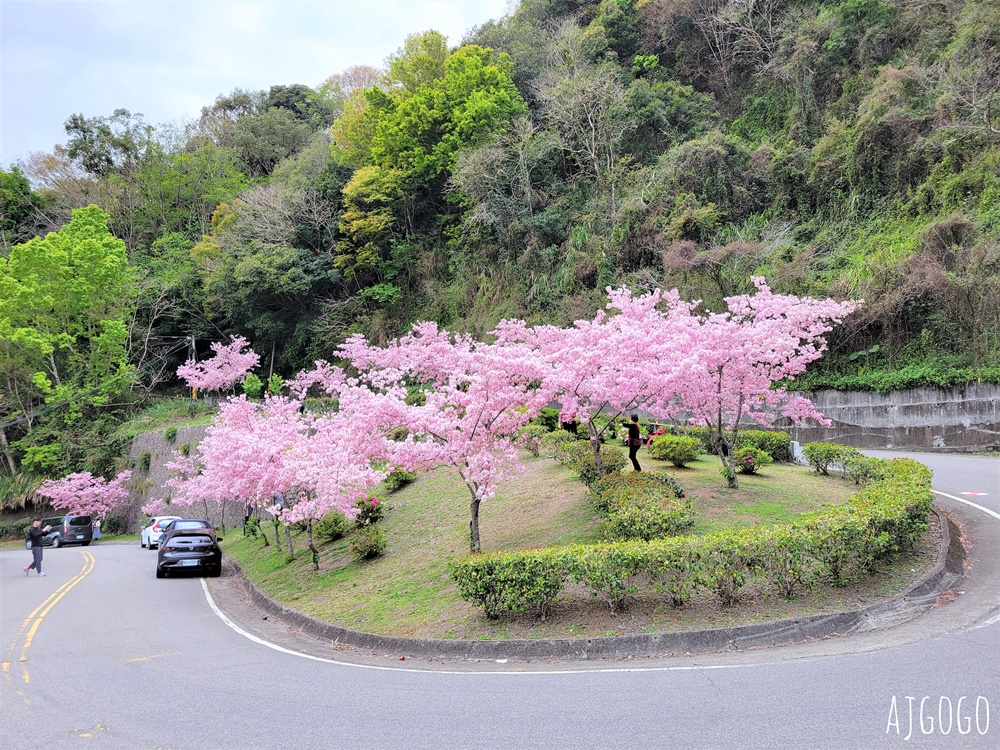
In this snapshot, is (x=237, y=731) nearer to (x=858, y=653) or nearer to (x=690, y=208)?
(x=858, y=653)

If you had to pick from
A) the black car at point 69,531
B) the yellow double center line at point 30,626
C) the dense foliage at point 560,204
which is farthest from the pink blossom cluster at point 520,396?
the black car at point 69,531

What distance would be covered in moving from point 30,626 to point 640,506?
10.2m

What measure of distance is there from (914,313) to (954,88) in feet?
26.9

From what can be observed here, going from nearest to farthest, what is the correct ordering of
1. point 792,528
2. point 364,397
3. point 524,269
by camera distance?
point 792,528
point 364,397
point 524,269

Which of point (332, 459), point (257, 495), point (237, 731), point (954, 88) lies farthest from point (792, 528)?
point (954, 88)

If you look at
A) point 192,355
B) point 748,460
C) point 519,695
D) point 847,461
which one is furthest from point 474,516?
point 192,355

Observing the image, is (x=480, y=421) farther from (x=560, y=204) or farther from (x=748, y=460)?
(x=560, y=204)

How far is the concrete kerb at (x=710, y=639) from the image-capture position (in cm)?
717

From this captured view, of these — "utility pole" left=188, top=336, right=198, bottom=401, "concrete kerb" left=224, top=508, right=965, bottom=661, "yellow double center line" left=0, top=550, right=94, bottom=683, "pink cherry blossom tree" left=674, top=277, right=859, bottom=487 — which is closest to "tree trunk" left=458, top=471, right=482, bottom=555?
"concrete kerb" left=224, top=508, right=965, bottom=661

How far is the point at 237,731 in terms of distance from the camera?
5.38m

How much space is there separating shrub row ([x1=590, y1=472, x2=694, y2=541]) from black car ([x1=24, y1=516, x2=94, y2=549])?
29863 mm

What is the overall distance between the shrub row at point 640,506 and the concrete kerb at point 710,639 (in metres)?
2.45

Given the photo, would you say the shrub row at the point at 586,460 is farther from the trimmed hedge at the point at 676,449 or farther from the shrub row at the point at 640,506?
the trimmed hedge at the point at 676,449

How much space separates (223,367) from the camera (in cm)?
4016
